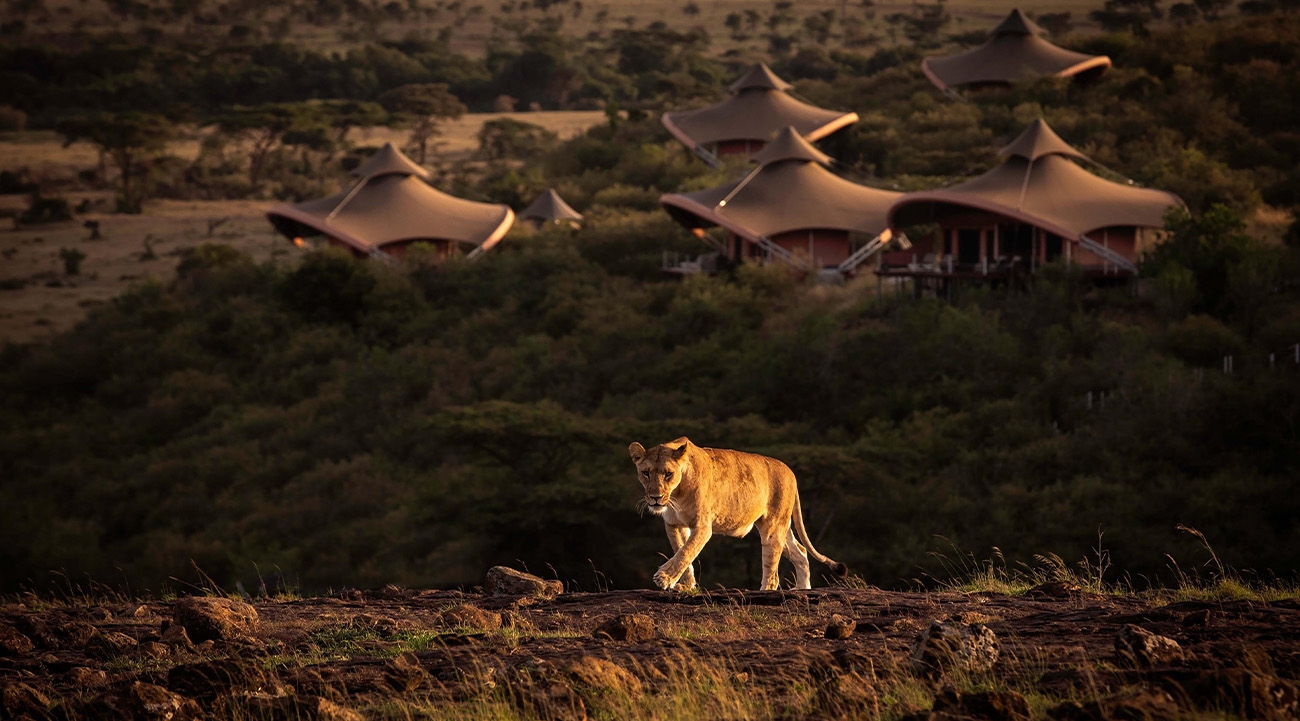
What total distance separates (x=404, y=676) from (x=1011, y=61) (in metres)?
80.5

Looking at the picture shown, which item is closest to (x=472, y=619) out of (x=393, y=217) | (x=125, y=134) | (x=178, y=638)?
(x=178, y=638)

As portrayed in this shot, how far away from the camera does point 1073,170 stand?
5109 centimetres

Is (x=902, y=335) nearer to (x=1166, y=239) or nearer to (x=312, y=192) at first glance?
(x=1166, y=239)

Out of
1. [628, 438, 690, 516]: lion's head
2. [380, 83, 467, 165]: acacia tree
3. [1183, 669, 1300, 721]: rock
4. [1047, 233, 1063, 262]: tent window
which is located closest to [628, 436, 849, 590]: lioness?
[628, 438, 690, 516]: lion's head

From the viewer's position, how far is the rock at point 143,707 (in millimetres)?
8328

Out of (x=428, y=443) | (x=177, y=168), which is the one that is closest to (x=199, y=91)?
(x=177, y=168)

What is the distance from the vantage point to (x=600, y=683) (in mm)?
8242

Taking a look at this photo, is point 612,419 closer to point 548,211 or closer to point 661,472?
point 548,211

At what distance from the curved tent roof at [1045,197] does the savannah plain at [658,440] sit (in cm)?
251

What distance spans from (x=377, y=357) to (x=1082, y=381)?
25271 millimetres

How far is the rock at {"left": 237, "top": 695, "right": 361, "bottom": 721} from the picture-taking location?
26.1 feet

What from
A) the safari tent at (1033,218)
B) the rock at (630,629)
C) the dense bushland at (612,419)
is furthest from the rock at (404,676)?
the safari tent at (1033,218)

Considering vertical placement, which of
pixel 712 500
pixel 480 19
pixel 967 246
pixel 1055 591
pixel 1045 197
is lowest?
pixel 480 19

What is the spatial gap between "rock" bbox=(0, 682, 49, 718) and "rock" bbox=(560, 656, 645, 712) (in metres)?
2.91
